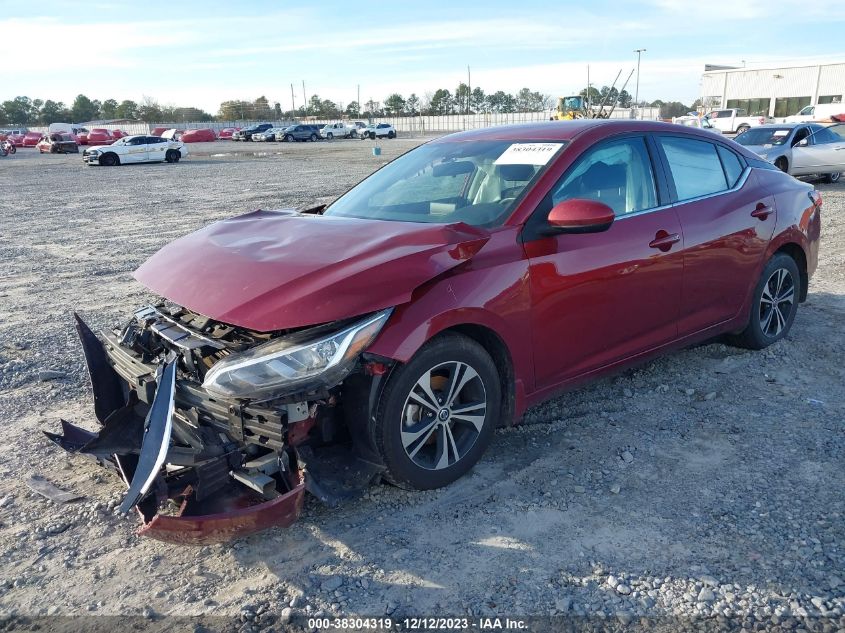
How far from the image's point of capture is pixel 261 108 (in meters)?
108

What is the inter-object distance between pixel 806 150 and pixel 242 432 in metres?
16.9

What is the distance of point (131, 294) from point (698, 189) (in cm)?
580

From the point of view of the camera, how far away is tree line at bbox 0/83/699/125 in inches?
4158

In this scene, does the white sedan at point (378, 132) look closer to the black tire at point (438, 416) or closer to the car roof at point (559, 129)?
the car roof at point (559, 129)

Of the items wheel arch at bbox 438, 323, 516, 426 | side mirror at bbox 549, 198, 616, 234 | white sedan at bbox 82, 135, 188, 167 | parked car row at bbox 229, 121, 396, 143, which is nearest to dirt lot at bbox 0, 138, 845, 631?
wheel arch at bbox 438, 323, 516, 426

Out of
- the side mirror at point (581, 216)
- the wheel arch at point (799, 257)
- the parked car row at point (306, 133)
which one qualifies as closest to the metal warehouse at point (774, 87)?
the parked car row at point (306, 133)

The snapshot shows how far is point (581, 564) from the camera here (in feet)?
9.70

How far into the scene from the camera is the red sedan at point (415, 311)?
2971mm

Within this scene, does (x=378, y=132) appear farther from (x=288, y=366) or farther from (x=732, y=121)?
(x=288, y=366)

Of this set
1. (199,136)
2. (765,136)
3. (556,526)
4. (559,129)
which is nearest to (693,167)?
(559,129)

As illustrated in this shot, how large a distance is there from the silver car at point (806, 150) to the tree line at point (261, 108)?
277ft

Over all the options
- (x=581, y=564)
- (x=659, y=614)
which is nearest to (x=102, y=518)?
(x=581, y=564)

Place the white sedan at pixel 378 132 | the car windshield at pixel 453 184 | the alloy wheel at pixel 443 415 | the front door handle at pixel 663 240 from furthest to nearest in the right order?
the white sedan at pixel 378 132
the front door handle at pixel 663 240
the car windshield at pixel 453 184
the alloy wheel at pixel 443 415

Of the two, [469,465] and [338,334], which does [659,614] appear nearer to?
[469,465]
